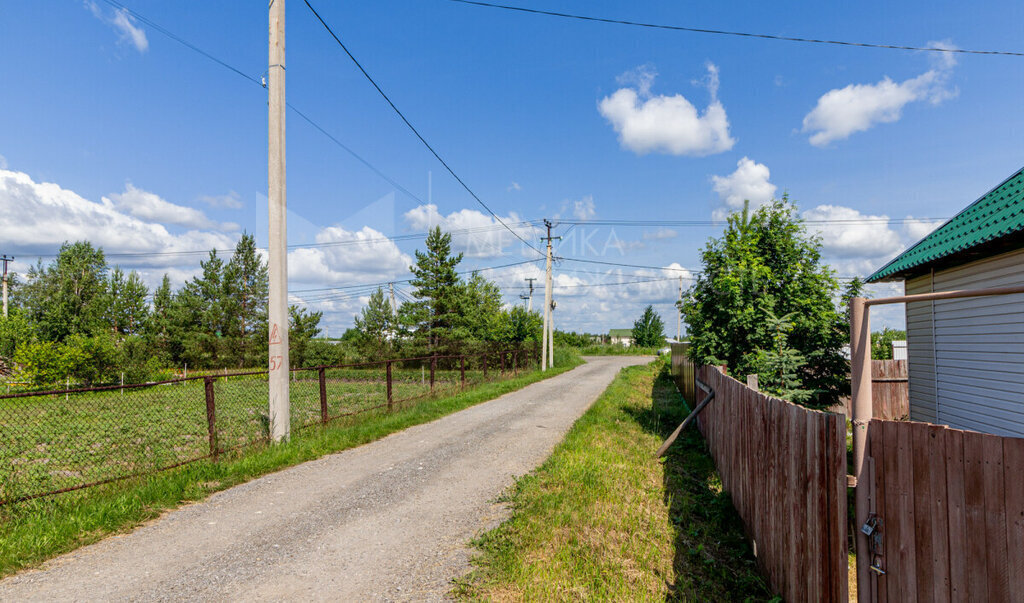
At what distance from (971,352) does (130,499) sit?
11.2 meters

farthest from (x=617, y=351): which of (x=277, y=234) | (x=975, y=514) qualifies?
(x=975, y=514)

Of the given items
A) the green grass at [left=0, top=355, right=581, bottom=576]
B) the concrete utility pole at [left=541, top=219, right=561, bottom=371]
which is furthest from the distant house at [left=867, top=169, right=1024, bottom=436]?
→ the concrete utility pole at [left=541, top=219, right=561, bottom=371]

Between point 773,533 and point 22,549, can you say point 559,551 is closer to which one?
point 773,533

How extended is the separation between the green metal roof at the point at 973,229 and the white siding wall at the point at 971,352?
40 cm

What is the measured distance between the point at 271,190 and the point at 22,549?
6076mm

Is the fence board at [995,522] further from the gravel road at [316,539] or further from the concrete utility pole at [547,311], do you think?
the concrete utility pole at [547,311]

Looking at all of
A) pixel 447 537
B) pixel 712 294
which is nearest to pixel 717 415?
pixel 712 294

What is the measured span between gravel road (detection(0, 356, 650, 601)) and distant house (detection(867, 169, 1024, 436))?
6.28 m

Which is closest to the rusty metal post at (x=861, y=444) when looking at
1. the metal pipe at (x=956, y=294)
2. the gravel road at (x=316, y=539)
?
the metal pipe at (x=956, y=294)

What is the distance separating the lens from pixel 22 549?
4.24m

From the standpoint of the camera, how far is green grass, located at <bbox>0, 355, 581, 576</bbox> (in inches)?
174

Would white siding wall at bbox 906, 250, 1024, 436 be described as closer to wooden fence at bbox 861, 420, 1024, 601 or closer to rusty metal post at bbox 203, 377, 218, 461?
wooden fence at bbox 861, 420, 1024, 601

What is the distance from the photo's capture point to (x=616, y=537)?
464 cm

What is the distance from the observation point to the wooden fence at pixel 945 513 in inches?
77.5
